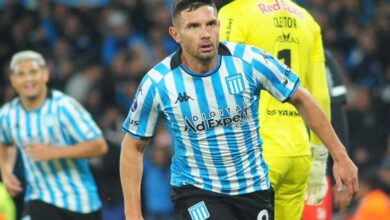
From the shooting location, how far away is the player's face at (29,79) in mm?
8109

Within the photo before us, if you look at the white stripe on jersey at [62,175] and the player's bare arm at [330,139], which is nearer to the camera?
the player's bare arm at [330,139]

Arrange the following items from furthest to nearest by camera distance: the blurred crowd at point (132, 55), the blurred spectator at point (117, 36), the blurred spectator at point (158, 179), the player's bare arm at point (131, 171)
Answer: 1. the blurred spectator at point (117, 36)
2. the blurred crowd at point (132, 55)
3. the blurred spectator at point (158, 179)
4. the player's bare arm at point (131, 171)

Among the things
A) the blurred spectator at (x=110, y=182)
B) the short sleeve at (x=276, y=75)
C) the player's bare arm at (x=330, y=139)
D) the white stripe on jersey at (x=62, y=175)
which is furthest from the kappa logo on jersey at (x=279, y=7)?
the blurred spectator at (x=110, y=182)

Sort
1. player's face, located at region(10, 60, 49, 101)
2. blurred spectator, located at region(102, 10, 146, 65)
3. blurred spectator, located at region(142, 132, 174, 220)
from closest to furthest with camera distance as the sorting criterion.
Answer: player's face, located at region(10, 60, 49, 101)
blurred spectator, located at region(142, 132, 174, 220)
blurred spectator, located at region(102, 10, 146, 65)

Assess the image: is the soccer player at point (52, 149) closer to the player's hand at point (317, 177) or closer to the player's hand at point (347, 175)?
the player's hand at point (317, 177)

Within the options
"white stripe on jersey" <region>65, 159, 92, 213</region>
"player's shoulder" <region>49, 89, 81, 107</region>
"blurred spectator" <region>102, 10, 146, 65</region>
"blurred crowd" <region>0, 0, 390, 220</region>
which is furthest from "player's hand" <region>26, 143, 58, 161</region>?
"blurred spectator" <region>102, 10, 146, 65</region>

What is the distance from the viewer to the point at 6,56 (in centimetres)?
1402

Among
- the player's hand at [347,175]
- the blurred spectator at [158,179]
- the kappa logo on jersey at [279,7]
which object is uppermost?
the kappa logo on jersey at [279,7]

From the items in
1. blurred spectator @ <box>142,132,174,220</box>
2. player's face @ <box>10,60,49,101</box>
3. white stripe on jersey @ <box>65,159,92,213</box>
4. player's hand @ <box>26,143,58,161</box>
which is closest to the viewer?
player's hand @ <box>26,143,58,161</box>

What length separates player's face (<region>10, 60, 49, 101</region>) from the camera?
811cm

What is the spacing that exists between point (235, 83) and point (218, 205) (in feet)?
2.20

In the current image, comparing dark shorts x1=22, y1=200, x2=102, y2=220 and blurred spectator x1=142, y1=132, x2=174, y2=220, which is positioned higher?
dark shorts x1=22, y1=200, x2=102, y2=220

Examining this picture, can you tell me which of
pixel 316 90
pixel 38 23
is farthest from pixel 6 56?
pixel 316 90

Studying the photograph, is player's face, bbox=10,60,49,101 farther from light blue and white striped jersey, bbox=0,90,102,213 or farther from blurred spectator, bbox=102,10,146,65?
blurred spectator, bbox=102,10,146,65
